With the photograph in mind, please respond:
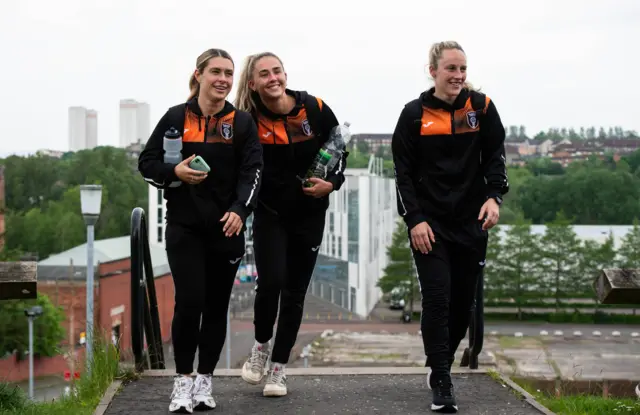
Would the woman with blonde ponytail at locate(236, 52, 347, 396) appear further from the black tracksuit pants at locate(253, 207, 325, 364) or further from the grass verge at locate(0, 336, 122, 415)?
the grass verge at locate(0, 336, 122, 415)

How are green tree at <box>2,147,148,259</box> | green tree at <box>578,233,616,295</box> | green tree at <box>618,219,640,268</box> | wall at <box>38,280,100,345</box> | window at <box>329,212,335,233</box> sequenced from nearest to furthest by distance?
wall at <box>38,280,100,345</box>, window at <box>329,212,335,233</box>, green tree at <box>578,233,616,295</box>, green tree at <box>618,219,640,268</box>, green tree at <box>2,147,148,259</box>

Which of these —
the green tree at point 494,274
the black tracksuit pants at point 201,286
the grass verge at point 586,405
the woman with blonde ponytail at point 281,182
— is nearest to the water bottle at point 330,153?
the woman with blonde ponytail at point 281,182

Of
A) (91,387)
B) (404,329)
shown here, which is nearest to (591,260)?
(404,329)

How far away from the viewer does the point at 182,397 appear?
4.02m

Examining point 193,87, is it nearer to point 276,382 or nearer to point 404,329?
point 276,382

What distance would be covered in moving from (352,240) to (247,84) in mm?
48184

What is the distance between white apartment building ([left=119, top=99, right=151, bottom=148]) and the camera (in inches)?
5586

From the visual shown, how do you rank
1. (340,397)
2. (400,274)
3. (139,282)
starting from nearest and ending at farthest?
(340,397) < (139,282) < (400,274)

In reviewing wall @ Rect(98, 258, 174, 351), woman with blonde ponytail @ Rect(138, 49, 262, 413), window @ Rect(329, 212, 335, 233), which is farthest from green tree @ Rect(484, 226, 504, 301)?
woman with blonde ponytail @ Rect(138, 49, 262, 413)

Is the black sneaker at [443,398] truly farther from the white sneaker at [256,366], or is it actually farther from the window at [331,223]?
the window at [331,223]

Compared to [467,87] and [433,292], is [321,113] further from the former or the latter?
[433,292]

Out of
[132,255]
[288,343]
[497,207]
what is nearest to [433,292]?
[497,207]

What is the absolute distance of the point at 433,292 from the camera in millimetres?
4156

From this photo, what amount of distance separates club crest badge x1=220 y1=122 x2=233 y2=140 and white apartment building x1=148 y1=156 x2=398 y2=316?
1720 inches
